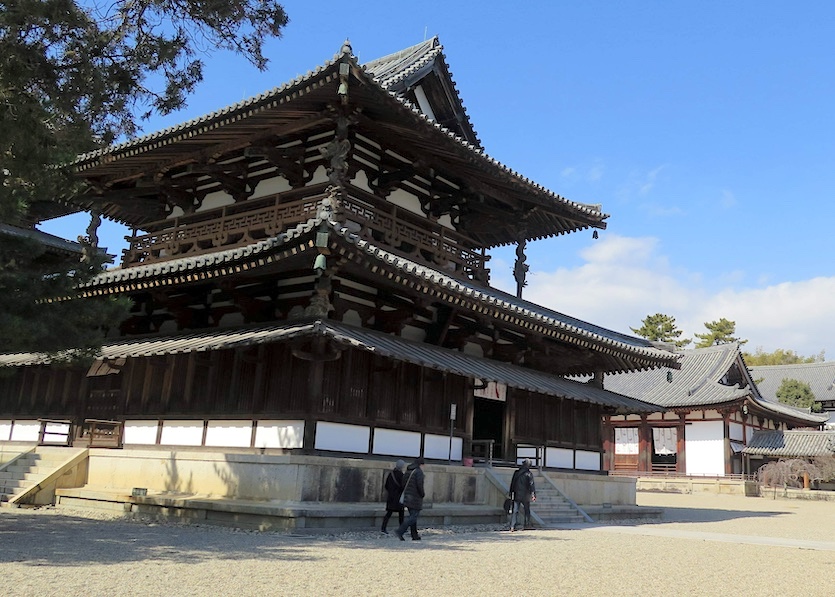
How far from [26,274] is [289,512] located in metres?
5.57

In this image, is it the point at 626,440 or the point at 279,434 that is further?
the point at 626,440

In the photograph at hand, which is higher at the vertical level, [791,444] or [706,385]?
[706,385]

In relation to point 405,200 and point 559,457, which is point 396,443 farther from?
point 559,457

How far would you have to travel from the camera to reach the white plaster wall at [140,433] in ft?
51.1

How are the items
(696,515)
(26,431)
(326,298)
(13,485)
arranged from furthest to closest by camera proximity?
(696,515), (26,431), (13,485), (326,298)

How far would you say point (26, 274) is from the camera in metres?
10.5

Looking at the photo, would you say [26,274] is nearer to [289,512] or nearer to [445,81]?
[289,512]

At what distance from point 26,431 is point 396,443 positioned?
416 inches

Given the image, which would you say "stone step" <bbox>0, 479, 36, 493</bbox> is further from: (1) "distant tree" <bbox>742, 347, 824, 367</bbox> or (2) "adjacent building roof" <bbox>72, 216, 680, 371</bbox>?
(1) "distant tree" <bbox>742, 347, 824, 367</bbox>

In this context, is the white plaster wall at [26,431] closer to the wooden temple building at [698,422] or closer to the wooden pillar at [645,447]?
the wooden temple building at [698,422]

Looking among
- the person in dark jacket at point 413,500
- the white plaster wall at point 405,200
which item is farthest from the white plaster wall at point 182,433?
the white plaster wall at point 405,200

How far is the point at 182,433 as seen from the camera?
1502 cm

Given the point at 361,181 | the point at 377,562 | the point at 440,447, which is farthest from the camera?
the point at 361,181

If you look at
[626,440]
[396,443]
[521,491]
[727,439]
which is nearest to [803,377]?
[727,439]
